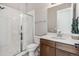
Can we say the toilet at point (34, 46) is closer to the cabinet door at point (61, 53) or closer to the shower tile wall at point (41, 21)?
the shower tile wall at point (41, 21)

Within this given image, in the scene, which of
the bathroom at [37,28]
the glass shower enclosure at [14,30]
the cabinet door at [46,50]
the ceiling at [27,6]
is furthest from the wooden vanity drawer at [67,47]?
the ceiling at [27,6]

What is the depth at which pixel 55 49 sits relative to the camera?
1.67m

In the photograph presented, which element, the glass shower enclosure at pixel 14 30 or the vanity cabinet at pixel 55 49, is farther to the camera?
the glass shower enclosure at pixel 14 30

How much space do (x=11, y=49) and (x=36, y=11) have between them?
725 mm

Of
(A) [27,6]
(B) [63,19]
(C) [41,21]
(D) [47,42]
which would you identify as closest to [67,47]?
(D) [47,42]

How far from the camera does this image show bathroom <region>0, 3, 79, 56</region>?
5.37ft

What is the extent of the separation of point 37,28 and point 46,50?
14.9 inches

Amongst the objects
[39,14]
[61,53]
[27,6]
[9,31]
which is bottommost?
[61,53]

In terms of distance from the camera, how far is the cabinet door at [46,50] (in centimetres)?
163

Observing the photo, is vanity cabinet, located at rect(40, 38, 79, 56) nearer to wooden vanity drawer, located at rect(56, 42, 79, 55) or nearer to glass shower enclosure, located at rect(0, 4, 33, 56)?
wooden vanity drawer, located at rect(56, 42, 79, 55)

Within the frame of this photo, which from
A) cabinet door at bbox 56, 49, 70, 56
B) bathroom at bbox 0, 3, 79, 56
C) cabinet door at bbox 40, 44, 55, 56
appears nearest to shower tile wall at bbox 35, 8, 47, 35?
bathroom at bbox 0, 3, 79, 56

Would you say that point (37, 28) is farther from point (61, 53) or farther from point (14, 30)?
point (61, 53)

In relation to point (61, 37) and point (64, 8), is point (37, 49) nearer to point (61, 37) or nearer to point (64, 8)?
point (61, 37)

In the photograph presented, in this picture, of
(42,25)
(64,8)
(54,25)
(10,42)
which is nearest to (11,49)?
(10,42)
